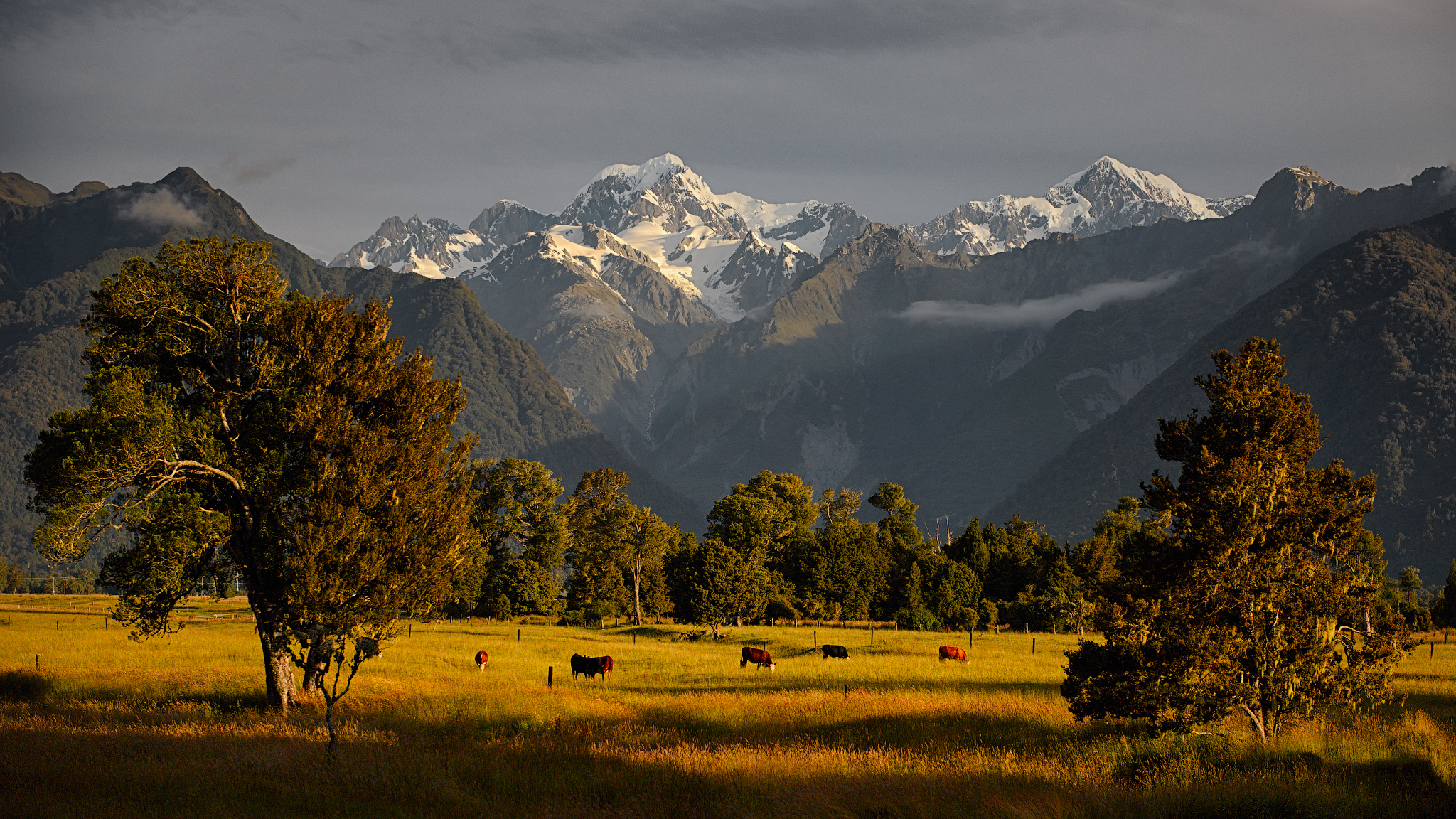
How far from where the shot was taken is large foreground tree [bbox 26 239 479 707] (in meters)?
25.1

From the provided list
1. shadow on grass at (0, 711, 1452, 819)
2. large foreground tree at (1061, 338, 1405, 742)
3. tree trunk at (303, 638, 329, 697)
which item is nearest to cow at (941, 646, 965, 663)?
shadow on grass at (0, 711, 1452, 819)

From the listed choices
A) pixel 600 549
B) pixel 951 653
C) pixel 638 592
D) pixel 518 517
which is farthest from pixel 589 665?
pixel 518 517

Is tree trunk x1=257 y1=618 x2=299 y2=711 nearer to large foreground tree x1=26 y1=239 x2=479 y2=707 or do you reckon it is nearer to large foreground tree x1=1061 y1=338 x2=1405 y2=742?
large foreground tree x1=26 y1=239 x2=479 y2=707

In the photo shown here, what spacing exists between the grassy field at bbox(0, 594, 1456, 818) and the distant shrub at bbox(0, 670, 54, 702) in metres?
0.10

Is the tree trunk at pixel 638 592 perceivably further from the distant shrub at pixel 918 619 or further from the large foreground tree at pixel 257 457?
the large foreground tree at pixel 257 457

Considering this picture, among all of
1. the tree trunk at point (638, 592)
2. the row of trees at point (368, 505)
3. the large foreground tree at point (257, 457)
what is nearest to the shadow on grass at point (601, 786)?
the row of trees at point (368, 505)

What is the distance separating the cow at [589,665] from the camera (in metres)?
43.6

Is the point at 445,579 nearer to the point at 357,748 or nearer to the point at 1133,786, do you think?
the point at 357,748

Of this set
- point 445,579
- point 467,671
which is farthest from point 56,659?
point 445,579

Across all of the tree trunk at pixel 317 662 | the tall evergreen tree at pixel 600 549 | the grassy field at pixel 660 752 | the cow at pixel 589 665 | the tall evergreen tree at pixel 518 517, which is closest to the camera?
the grassy field at pixel 660 752

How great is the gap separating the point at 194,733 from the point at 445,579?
767 centimetres

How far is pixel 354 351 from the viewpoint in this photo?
2786 cm

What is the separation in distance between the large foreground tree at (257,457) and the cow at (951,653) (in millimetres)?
33437

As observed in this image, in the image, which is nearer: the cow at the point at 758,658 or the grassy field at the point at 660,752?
the grassy field at the point at 660,752
